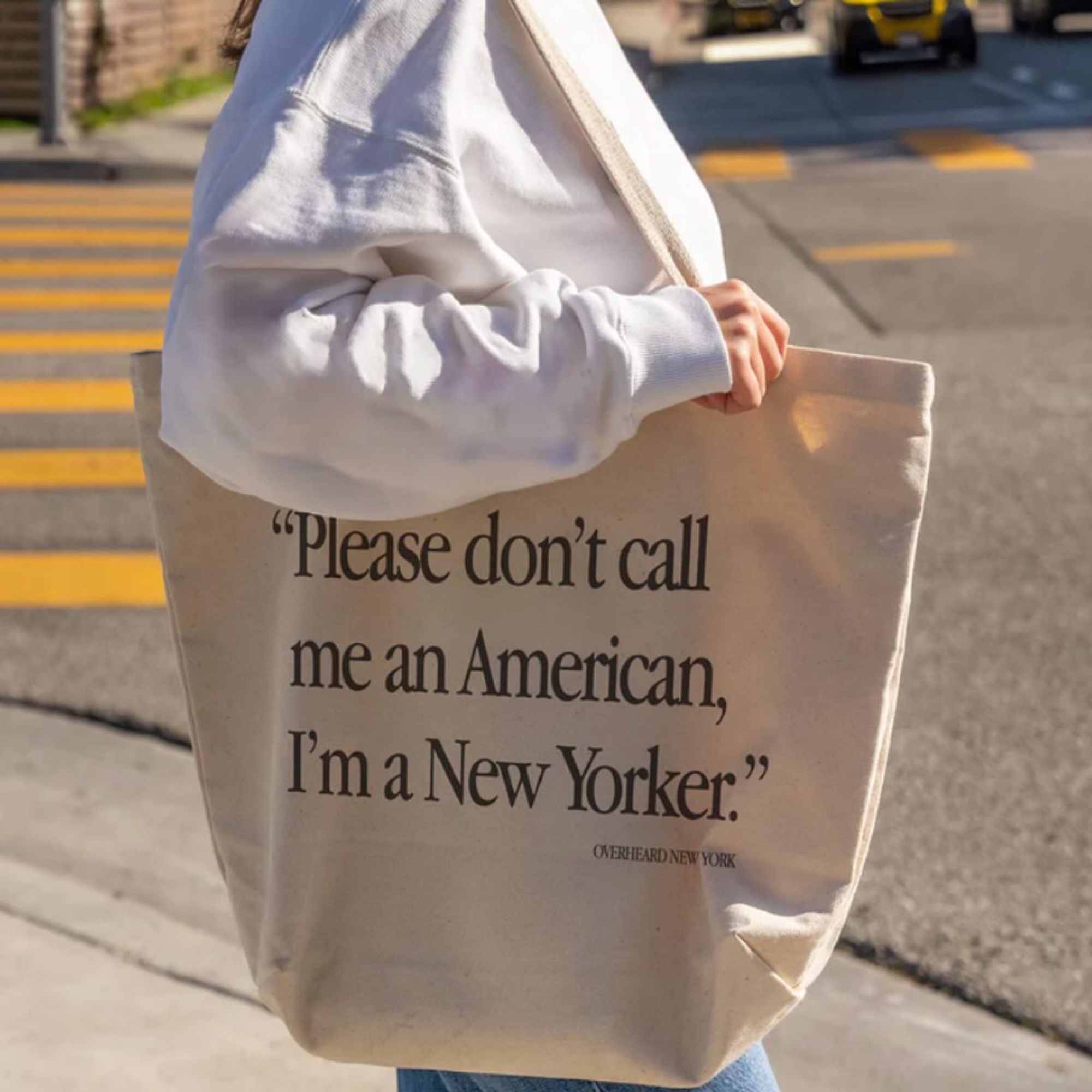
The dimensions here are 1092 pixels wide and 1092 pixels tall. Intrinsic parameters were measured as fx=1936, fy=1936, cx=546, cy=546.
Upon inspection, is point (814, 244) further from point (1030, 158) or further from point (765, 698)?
point (765, 698)

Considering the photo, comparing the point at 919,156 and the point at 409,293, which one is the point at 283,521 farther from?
the point at 919,156

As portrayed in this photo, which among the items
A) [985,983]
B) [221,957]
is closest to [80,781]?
[221,957]

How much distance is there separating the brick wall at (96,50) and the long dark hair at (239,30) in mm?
15885

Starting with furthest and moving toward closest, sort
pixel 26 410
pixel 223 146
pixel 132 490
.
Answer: pixel 26 410, pixel 132 490, pixel 223 146

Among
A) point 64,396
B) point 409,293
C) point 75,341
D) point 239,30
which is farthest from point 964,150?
point 409,293

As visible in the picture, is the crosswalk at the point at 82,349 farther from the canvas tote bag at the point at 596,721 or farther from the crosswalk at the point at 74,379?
the canvas tote bag at the point at 596,721

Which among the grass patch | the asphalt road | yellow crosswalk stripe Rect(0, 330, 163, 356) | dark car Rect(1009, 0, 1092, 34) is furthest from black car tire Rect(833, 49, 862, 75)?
yellow crosswalk stripe Rect(0, 330, 163, 356)

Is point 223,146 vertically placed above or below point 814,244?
above

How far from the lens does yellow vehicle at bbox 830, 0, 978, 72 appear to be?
80.6ft

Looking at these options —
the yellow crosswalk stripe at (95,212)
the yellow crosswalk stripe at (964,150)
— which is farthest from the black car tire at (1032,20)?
the yellow crosswalk stripe at (95,212)

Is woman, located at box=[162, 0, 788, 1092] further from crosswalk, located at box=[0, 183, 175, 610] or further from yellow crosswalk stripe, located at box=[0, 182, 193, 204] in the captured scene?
yellow crosswalk stripe, located at box=[0, 182, 193, 204]

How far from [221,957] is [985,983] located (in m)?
1.31

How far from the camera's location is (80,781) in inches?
163

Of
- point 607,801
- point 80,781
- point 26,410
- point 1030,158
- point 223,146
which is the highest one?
point 223,146
